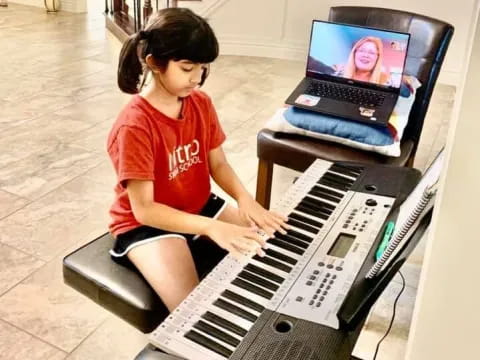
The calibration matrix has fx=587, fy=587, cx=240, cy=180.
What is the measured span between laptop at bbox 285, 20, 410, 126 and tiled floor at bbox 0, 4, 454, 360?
61 cm

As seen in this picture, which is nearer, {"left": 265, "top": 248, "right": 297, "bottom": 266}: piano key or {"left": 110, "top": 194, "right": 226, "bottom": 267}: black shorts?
{"left": 265, "top": 248, "right": 297, "bottom": 266}: piano key

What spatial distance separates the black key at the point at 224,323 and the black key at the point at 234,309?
1.0 inches

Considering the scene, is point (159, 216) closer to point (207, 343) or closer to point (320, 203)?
point (320, 203)

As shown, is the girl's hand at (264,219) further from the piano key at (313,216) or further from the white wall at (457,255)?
the white wall at (457,255)

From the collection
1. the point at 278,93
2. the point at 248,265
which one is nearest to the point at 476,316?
the point at 248,265

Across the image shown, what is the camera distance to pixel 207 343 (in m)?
0.95

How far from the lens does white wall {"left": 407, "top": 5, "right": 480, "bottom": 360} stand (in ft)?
1.62

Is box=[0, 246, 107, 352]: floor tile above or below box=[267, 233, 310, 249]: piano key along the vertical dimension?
below

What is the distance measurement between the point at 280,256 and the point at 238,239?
9 centimetres

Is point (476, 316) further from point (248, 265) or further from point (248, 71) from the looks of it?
point (248, 71)

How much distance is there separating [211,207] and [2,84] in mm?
3017

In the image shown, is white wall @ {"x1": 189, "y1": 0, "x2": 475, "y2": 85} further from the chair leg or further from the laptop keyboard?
the chair leg

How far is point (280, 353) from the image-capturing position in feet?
2.99

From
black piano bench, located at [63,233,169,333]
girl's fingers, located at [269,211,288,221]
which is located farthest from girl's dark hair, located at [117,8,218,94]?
black piano bench, located at [63,233,169,333]
